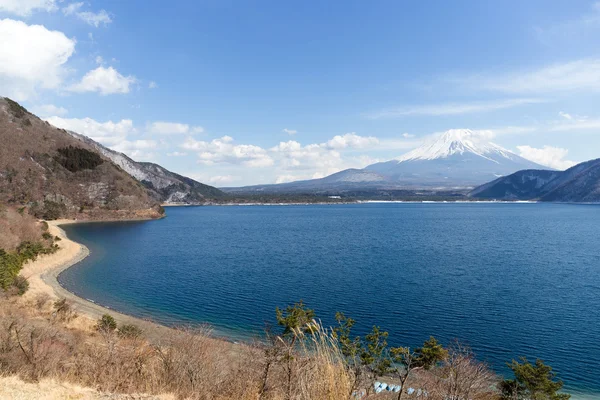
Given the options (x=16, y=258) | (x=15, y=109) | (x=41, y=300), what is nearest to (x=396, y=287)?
(x=41, y=300)

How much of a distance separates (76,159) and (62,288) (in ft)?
281

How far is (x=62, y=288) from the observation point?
3106 centimetres

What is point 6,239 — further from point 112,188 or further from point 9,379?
point 112,188

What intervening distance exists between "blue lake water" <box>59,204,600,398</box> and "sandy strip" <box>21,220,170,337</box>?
1.42 metres

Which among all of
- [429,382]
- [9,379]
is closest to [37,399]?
[9,379]

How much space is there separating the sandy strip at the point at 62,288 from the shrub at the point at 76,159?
203 ft

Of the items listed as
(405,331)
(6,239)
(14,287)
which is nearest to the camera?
(405,331)

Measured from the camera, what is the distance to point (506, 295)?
29297 millimetres

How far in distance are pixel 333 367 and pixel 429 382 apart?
8489 mm

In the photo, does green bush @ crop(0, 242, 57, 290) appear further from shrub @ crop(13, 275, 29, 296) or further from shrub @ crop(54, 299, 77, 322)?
shrub @ crop(54, 299, 77, 322)

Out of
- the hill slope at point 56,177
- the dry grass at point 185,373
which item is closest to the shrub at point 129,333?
the dry grass at point 185,373

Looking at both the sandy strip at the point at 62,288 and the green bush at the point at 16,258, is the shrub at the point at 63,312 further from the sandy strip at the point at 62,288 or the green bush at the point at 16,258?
the green bush at the point at 16,258

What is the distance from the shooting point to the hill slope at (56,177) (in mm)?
88875

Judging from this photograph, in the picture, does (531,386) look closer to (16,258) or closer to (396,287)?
(396,287)
